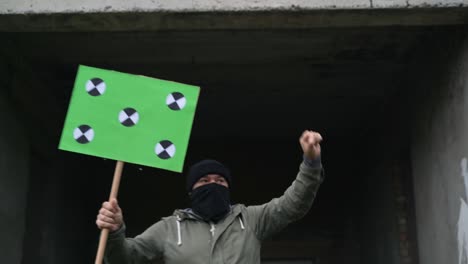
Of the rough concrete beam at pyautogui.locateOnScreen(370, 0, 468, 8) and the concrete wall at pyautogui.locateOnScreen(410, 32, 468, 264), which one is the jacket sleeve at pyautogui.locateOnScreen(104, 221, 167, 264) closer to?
the rough concrete beam at pyautogui.locateOnScreen(370, 0, 468, 8)

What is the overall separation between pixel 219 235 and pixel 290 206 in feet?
1.26

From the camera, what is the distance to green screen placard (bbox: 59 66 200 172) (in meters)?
4.11

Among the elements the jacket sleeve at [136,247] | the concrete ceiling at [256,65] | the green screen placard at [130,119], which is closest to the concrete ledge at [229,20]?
the concrete ceiling at [256,65]

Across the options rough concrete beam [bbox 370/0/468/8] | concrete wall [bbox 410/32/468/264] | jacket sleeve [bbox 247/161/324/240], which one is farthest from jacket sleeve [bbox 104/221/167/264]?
concrete wall [bbox 410/32/468/264]

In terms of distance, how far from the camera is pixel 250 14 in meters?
4.85

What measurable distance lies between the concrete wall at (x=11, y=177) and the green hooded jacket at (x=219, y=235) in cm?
186

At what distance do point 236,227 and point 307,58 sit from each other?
2.41 metres

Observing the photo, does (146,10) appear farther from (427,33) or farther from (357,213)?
(357,213)

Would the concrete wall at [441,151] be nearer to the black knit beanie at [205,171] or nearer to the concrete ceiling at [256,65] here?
the concrete ceiling at [256,65]

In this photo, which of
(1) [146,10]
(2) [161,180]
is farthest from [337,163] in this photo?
(1) [146,10]

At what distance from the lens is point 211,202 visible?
4.17 meters

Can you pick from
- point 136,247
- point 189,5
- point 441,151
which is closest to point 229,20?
point 189,5

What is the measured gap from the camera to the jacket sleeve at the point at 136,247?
154 inches

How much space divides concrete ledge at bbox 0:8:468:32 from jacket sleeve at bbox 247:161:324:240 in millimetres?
Result: 1135
